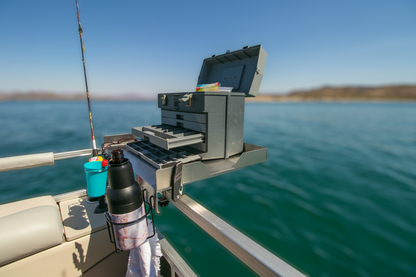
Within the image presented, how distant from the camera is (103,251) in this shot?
5.31ft

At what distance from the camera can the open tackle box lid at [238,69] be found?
96.3 inches

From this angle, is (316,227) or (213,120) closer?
(213,120)

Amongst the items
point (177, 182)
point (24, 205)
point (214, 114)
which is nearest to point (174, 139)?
point (177, 182)

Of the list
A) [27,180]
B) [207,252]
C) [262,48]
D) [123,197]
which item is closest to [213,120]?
[262,48]

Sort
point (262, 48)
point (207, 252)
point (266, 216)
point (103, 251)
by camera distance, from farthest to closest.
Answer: point (266, 216) → point (207, 252) → point (262, 48) → point (103, 251)

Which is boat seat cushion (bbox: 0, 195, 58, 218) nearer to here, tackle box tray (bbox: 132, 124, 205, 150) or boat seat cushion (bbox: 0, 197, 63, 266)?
boat seat cushion (bbox: 0, 197, 63, 266)

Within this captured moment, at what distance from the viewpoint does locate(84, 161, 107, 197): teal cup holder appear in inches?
64.7

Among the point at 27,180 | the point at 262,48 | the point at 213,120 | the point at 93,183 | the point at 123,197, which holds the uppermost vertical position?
the point at 262,48

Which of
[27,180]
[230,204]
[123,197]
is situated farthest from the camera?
[27,180]

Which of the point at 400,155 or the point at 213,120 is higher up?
the point at 213,120

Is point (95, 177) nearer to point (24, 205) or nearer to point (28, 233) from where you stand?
point (28, 233)

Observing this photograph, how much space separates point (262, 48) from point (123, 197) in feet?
7.57

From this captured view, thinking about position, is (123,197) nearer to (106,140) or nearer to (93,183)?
(93,183)

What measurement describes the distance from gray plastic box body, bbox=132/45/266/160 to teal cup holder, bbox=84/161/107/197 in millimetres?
564
